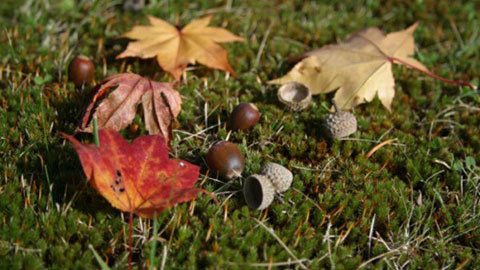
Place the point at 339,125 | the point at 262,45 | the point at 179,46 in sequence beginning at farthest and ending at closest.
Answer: the point at 262,45, the point at 179,46, the point at 339,125

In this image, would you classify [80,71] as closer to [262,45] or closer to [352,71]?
[262,45]

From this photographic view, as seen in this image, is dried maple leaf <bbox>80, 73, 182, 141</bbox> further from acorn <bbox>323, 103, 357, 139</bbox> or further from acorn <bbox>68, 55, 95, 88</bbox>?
acorn <bbox>323, 103, 357, 139</bbox>

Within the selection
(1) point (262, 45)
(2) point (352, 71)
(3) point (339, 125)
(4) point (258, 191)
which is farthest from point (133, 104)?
(2) point (352, 71)

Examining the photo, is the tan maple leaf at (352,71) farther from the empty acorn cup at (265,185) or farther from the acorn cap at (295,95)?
the empty acorn cup at (265,185)

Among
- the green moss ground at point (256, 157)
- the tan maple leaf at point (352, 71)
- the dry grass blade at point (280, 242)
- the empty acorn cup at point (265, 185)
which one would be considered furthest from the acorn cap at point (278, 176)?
the tan maple leaf at point (352, 71)

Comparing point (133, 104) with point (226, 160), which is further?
point (133, 104)

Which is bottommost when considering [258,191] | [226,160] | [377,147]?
[377,147]

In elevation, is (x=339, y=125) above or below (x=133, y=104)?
below
